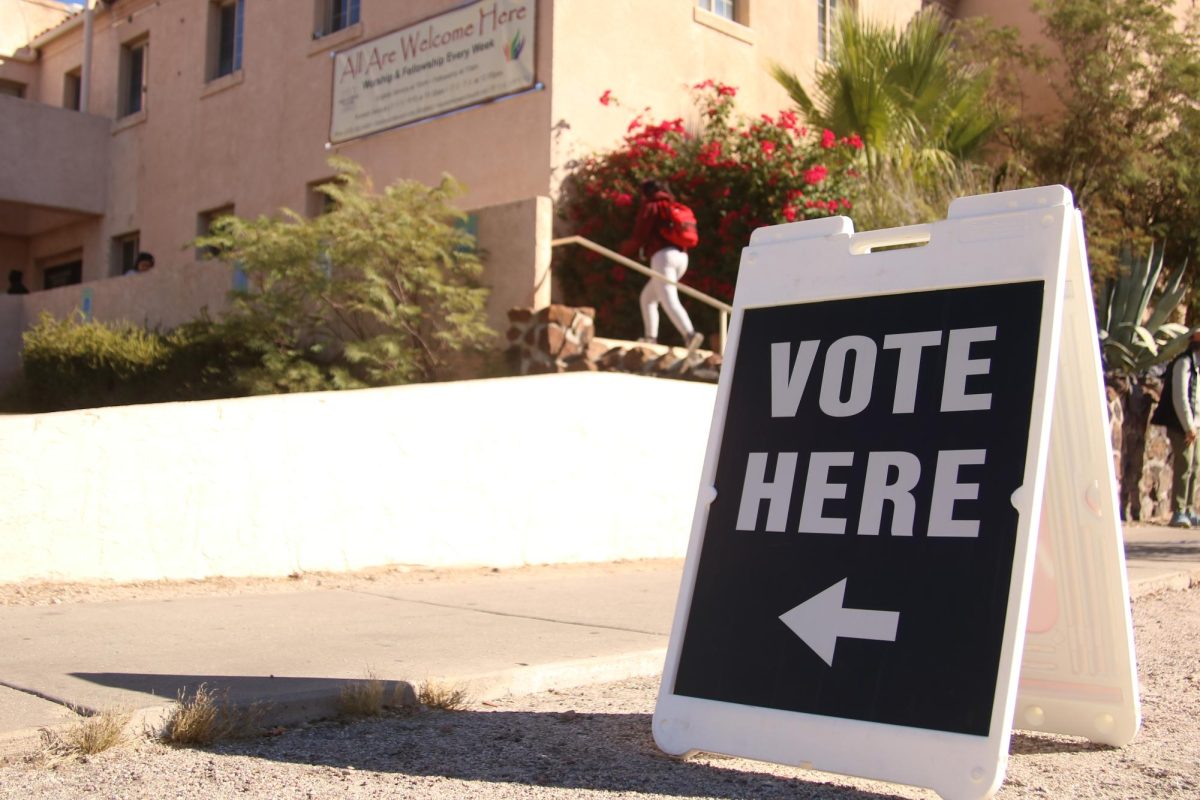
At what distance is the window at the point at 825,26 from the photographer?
17.2 m

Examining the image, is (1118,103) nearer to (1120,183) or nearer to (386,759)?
(1120,183)

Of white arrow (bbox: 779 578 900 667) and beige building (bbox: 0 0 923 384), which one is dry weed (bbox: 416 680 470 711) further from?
beige building (bbox: 0 0 923 384)

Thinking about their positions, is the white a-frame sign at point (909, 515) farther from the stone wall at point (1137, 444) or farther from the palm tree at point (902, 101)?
the palm tree at point (902, 101)

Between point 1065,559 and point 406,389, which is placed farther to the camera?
point 406,389

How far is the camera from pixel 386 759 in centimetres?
375

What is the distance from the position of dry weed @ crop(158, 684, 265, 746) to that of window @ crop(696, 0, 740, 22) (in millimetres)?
13143

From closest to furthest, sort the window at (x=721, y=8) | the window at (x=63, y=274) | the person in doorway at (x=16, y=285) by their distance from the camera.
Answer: the window at (x=721, y=8), the person in doorway at (x=16, y=285), the window at (x=63, y=274)

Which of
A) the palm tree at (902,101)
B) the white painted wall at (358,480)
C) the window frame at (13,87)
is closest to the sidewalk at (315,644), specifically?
the white painted wall at (358,480)

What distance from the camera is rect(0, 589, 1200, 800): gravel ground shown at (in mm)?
3416

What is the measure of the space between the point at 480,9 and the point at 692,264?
3.83m

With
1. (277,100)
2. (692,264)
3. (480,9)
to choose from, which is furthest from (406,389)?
(277,100)

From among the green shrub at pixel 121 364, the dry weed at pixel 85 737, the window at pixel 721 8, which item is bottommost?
the dry weed at pixel 85 737

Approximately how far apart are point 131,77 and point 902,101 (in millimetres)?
12460

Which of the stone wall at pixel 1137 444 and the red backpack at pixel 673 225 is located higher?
the red backpack at pixel 673 225
